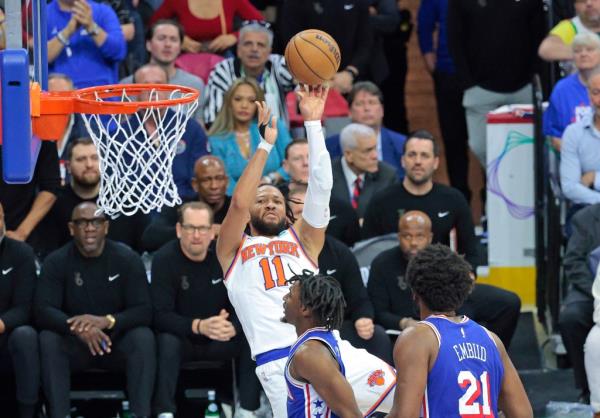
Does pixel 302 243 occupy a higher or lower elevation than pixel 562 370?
higher

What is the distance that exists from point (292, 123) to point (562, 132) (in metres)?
2.48

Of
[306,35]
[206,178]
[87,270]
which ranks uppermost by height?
[306,35]

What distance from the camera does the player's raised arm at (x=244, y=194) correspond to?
263 inches

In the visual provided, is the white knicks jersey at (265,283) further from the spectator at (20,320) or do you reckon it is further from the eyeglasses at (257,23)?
the eyeglasses at (257,23)

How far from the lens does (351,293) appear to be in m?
8.92

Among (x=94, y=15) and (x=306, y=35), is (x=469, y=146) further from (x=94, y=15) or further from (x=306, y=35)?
(x=306, y=35)

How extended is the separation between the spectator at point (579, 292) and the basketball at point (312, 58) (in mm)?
2890

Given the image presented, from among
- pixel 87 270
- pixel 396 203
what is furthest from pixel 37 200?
pixel 396 203

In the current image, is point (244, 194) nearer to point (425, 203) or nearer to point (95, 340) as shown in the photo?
point (95, 340)

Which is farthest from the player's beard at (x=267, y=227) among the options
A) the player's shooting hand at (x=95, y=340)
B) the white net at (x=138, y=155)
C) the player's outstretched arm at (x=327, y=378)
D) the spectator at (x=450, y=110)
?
the spectator at (x=450, y=110)

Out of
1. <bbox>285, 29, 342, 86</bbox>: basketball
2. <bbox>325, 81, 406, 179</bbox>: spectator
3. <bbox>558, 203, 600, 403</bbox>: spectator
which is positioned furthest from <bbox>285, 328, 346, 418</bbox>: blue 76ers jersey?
<bbox>325, 81, 406, 179</bbox>: spectator

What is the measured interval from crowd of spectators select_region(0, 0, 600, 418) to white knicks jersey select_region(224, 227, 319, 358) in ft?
5.49

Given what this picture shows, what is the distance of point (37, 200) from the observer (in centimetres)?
950

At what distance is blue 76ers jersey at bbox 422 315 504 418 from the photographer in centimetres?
556
